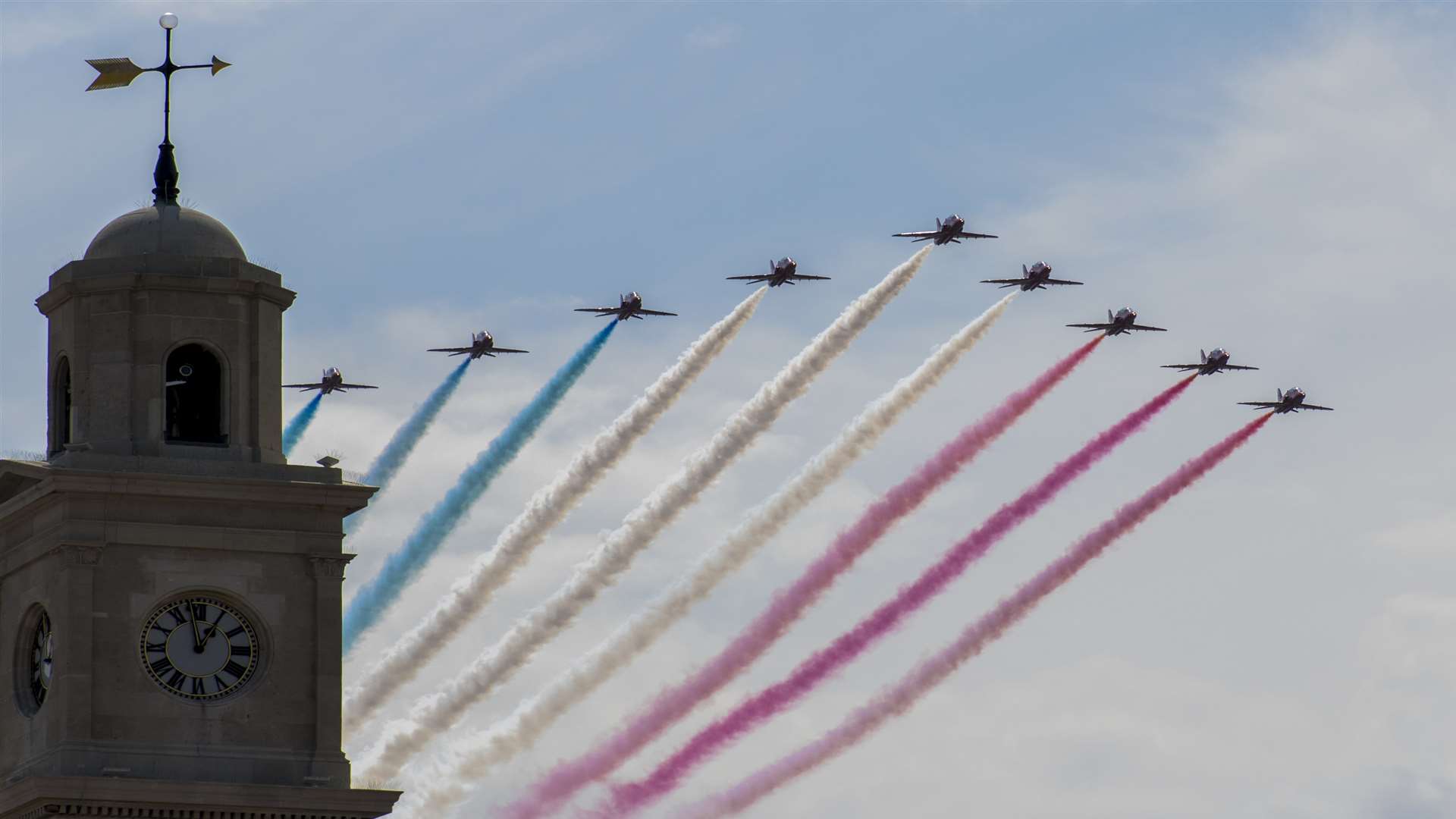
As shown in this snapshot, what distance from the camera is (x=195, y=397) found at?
120 m

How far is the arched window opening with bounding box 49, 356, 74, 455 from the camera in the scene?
121 meters

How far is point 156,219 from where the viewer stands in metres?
121

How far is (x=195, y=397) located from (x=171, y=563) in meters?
6.21

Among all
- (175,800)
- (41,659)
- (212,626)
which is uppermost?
(212,626)

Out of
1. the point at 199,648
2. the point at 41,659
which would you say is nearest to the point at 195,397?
the point at 199,648

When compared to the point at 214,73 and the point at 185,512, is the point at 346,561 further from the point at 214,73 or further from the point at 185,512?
the point at 214,73

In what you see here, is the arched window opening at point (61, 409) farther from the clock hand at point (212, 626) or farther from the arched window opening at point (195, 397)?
the clock hand at point (212, 626)

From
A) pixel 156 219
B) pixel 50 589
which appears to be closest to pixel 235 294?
pixel 156 219

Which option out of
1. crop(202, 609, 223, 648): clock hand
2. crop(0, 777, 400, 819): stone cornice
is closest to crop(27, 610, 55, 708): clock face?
crop(0, 777, 400, 819): stone cornice

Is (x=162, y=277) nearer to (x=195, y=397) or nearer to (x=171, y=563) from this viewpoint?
(x=195, y=397)

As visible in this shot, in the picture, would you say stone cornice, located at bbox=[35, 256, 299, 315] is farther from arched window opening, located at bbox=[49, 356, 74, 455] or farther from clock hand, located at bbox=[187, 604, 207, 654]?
clock hand, located at bbox=[187, 604, 207, 654]

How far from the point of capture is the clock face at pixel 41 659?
385 feet

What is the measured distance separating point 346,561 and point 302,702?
519 centimetres

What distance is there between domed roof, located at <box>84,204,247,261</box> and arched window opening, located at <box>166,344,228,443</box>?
11.5 ft
